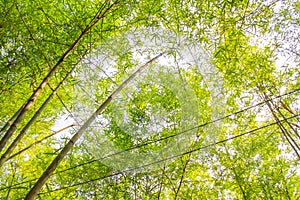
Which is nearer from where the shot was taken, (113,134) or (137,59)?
(137,59)

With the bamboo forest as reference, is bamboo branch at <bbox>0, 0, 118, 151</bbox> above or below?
below

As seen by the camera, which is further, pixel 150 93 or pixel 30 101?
pixel 150 93

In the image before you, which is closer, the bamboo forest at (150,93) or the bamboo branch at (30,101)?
the bamboo branch at (30,101)

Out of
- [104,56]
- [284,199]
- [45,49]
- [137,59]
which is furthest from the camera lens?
[284,199]

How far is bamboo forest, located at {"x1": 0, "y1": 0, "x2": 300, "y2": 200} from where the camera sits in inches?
101

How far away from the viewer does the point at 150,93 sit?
3359mm

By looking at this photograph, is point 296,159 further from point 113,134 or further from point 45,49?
point 45,49

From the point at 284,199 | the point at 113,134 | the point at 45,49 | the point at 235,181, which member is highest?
the point at 45,49

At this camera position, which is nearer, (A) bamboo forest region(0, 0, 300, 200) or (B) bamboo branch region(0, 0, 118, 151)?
(B) bamboo branch region(0, 0, 118, 151)

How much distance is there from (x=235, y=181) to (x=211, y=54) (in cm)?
200

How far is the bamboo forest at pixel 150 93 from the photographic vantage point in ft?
8.41

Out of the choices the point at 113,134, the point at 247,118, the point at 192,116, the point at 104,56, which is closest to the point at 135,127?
the point at 113,134

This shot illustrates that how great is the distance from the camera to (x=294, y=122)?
3.90 m

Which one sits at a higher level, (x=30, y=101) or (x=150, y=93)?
(x=150, y=93)
